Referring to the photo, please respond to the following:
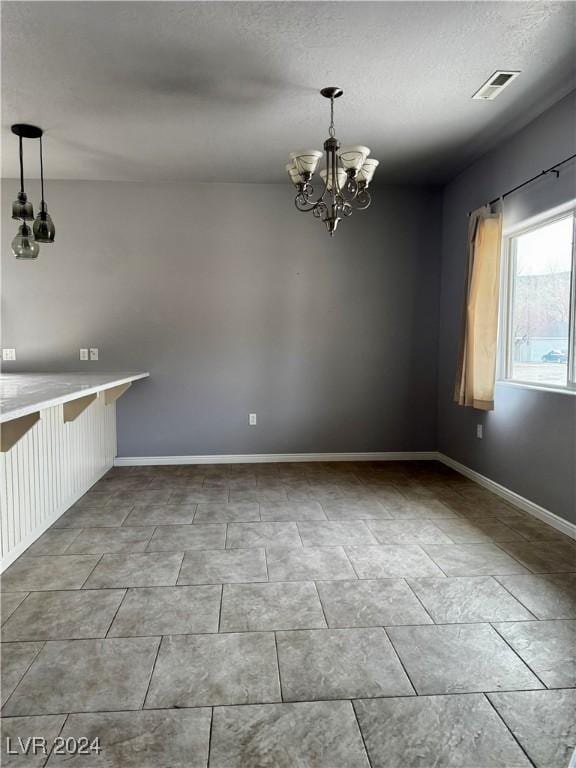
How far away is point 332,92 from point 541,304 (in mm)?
1905

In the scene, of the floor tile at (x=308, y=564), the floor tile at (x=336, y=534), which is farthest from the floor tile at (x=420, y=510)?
the floor tile at (x=308, y=564)

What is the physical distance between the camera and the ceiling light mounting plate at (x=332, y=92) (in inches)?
104

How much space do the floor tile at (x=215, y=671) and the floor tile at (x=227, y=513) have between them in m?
1.23

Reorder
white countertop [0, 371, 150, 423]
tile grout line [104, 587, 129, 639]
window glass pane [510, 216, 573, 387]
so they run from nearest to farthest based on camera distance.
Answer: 1. white countertop [0, 371, 150, 423]
2. tile grout line [104, 587, 129, 639]
3. window glass pane [510, 216, 573, 387]

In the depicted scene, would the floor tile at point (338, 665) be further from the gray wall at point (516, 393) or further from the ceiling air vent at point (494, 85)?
the ceiling air vent at point (494, 85)

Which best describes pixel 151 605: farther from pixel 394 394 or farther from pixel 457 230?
pixel 457 230

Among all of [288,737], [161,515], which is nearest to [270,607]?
[288,737]

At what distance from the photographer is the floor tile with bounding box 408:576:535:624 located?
1.94 metres

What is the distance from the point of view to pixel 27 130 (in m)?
3.16

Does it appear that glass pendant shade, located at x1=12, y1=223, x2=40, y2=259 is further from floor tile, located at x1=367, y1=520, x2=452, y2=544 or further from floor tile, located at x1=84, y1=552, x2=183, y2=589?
floor tile, located at x1=367, y1=520, x2=452, y2=544

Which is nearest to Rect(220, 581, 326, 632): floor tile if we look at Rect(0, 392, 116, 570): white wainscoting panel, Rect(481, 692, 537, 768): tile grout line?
Rect(481, 692, 537, 768): tile grout line

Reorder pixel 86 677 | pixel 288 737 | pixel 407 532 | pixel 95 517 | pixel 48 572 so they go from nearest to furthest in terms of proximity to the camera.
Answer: pixel 288 737
pixel 86 677
pixel 48 572
pixel 407 532
pixel 95 517

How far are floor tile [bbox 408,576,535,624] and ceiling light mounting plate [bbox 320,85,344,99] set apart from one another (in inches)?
104

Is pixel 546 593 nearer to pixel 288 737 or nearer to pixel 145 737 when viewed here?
pixel 288 737
